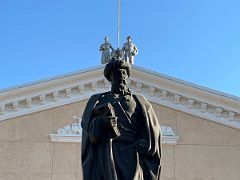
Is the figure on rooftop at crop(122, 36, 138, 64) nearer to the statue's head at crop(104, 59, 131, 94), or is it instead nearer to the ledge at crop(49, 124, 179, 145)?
the ledge at crop(49, 124, 179, 145)

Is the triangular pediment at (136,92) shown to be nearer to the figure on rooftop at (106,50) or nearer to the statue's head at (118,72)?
the figure on rooftop at (106,50)

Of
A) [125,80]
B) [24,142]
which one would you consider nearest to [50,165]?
[24,142]

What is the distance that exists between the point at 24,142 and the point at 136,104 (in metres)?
13.0

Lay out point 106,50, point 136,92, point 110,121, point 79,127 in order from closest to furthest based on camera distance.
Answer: point 110,121 → point 79,127 → point 136,92 → point 106,50

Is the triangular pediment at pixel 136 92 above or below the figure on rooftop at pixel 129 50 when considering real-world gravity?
below

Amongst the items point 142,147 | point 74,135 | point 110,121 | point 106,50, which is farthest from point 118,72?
point 106,50

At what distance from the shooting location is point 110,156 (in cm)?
342

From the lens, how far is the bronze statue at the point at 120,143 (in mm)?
3420

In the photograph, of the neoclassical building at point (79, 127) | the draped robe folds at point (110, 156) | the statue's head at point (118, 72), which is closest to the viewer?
the draped robe folds at point (110, 156)

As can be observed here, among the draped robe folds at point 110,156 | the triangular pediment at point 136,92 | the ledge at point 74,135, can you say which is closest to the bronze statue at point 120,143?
the draped robe folds at point 110,156

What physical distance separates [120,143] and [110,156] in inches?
4.1

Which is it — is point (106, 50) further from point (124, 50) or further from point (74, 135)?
point (74, 135)

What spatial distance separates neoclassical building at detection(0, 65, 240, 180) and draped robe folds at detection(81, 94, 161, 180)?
12.6 metres

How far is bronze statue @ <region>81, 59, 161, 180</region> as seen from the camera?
3.42 metres
